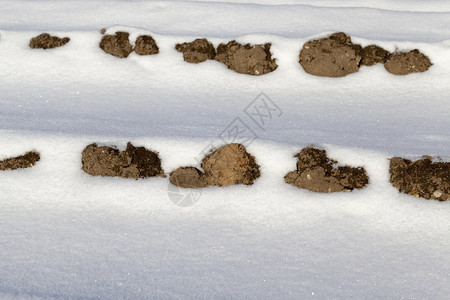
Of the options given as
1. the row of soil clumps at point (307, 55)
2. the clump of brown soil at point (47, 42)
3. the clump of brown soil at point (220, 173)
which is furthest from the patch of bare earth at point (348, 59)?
the clump of brown soil at point (47, 42)

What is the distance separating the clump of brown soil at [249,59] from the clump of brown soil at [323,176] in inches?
28.1

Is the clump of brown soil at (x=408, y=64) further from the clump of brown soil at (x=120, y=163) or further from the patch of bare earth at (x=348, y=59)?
the clump of brown soil at (x=120, y=163)

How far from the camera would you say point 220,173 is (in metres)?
2.19

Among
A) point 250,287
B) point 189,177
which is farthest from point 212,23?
point 250,287

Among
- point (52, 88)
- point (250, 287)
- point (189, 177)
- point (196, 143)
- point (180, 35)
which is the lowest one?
point (250, 287)

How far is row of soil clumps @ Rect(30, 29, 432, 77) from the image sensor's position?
271cm

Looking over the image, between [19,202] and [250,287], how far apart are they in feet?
3.54

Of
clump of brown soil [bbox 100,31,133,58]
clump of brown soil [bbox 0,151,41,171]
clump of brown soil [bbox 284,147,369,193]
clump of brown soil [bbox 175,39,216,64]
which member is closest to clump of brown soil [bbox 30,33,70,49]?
clump of brown soil [bbox 100,31,133,58]

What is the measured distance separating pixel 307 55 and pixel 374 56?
379 mm

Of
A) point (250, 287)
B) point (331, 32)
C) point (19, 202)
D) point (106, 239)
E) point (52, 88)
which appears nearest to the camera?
point (250, 287)

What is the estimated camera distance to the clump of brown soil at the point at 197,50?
277cm

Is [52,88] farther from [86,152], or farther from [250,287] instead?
[250,287]

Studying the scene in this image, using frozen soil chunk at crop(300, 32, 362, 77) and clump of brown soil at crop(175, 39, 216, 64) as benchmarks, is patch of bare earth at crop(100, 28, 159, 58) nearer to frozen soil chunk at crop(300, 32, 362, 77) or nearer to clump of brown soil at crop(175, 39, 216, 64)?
clump of brown soil at crop(175, 39, 216, 64)

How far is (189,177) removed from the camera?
7.18ft
